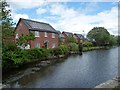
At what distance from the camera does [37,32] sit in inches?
1699

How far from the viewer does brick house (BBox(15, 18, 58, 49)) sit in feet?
136

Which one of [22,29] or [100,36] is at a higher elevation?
[100,36]

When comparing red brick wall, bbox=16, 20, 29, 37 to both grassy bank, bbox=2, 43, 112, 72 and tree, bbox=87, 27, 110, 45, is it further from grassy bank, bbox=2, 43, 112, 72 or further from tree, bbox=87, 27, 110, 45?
tree, bbox=87, 27, 110, 45

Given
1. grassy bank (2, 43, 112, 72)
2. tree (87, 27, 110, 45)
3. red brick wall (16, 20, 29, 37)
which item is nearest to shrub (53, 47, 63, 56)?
grassy bank (2, 43, 112, 72)

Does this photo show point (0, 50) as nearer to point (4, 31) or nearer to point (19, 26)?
point (4, 31)

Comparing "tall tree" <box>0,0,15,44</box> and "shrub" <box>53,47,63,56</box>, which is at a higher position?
"tall tree" <box>0,0,15,44</box>

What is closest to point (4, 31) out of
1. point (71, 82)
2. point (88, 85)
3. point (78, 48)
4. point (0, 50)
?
point (0, 50)

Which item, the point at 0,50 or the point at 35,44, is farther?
the point at 35,44

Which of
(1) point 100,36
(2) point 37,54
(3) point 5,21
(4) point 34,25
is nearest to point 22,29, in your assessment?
(4) point 34,25

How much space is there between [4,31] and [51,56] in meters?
18.8

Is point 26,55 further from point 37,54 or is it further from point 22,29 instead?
point 22,29

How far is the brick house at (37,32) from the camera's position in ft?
136

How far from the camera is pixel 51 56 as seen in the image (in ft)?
131

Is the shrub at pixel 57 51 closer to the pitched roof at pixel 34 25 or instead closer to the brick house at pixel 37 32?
the brick house at pixel 37 32
